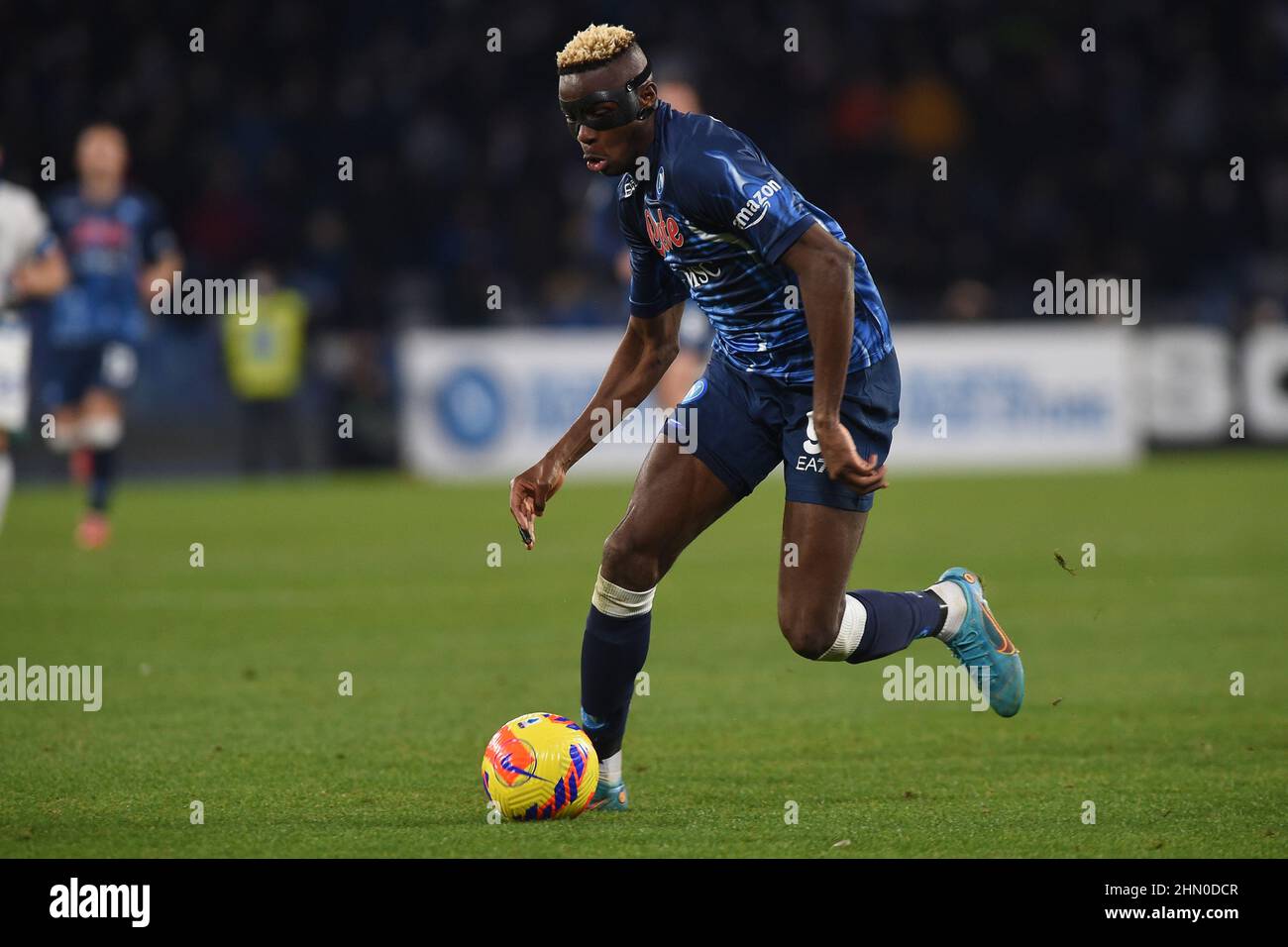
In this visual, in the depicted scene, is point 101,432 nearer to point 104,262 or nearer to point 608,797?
point 104,262

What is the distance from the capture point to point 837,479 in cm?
477

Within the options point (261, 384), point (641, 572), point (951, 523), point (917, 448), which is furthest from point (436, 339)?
point (641, 572)

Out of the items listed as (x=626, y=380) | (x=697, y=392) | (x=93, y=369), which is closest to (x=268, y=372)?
(x=93, y=369)

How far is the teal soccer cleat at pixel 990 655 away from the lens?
18.7 ft

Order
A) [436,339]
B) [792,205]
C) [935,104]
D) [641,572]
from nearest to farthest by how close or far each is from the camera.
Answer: [792,205] < [641,572] < [436,339] < [935,104]

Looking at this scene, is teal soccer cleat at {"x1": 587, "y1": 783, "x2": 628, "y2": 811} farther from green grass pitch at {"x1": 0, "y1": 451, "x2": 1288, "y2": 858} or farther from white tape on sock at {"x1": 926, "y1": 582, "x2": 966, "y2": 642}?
white tape on sock at {"x1": 926, "y1": 582, "x2": 966, "y2": 642}

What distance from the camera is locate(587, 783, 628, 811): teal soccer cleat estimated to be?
16.9ft

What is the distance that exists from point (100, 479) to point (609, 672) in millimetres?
8008

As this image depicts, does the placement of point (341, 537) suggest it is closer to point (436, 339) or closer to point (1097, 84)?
point (436, 339)

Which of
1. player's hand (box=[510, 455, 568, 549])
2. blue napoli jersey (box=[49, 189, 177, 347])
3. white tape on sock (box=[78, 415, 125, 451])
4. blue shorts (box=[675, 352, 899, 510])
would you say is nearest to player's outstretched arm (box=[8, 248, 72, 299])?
white tape on sock (box=[78, 415, 125, 451])

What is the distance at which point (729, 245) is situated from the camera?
498 cm

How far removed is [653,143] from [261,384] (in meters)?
13.3

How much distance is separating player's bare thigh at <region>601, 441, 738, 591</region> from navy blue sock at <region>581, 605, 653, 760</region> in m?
0.13

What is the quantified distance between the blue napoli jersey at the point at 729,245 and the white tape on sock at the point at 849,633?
0.70 m
